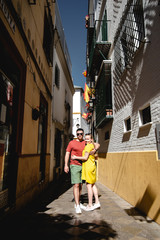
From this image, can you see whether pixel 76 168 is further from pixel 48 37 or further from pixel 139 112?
pixel 48 37

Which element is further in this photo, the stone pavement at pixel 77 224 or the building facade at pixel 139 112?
the building facade at pixel 139 112

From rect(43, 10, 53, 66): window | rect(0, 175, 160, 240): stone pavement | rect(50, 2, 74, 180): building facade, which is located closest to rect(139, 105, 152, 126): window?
rect(0, 175, 160, 240): stone pavement

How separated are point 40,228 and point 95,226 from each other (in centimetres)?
100

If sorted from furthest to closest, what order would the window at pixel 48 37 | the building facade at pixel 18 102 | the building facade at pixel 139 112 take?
1. the window at pixel 48 37
2. the building facade at pixel 139 112
3. the building facade at pixel 18 102

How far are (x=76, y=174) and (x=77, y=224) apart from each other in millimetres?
1143

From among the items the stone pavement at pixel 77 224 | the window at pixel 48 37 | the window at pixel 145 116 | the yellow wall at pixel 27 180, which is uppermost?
the window at pixel 48 37

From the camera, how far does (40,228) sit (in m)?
3.12

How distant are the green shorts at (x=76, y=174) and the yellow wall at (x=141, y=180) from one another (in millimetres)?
1525

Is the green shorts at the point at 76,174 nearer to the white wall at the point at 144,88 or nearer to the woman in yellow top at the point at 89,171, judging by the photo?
the woman in yellow top at the point at 89,171

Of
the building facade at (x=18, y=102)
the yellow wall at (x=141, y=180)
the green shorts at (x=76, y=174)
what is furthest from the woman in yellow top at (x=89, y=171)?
the building facade at (x=18, y=102)

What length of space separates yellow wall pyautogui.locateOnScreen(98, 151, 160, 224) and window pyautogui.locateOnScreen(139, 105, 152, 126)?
0.87 meters

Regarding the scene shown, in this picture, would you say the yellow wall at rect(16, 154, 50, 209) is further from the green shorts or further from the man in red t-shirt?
the green shorts

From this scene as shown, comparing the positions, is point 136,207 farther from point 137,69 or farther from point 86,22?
point 86,22

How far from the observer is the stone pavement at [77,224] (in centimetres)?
285
